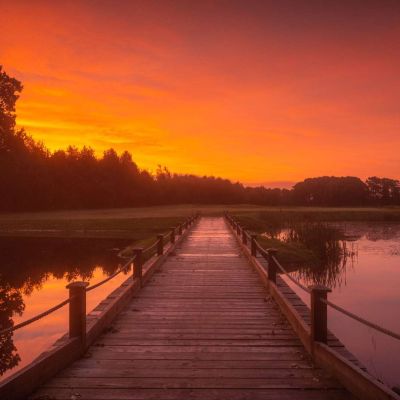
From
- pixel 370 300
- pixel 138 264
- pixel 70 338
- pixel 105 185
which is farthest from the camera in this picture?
pixel 105 185

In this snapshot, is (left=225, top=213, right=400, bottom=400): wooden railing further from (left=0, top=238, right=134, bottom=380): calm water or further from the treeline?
the treeline

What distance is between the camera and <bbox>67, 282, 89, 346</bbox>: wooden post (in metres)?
6.48

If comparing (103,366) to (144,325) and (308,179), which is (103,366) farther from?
(308,179)

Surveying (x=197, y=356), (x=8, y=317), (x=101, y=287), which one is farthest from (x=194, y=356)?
(x=101, y=287)

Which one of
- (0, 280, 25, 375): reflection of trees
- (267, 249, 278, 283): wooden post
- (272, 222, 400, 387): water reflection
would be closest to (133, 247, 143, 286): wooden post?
(267, 249, 278, 283): wooden post

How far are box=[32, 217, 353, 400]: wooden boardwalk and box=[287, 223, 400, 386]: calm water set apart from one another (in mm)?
3079

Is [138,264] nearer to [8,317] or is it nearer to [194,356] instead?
[194,356]

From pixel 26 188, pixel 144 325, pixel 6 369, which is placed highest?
pixel 26 188

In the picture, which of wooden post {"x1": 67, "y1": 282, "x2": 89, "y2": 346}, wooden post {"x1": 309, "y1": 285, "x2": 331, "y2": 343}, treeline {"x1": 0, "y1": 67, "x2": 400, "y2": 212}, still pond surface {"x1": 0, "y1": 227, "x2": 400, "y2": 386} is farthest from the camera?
treeline {"x1": 0, "y1": 67, "x2": 400, "y2": 212}

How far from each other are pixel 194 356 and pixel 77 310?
6.59 feet

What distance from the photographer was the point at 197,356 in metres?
6.52

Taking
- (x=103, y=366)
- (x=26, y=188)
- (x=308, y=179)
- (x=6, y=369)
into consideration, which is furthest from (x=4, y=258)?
(x=308, y=179)

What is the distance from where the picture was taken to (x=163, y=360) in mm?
6344

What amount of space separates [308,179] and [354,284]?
11611 cm
